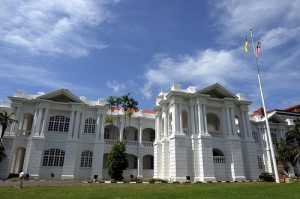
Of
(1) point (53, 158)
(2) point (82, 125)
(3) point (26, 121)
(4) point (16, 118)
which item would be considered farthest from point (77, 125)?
(3) point (26, 121)

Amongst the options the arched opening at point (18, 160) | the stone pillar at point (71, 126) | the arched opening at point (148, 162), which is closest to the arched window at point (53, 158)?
the stone pillar at point (71, 126)

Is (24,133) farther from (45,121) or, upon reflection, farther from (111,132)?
(111,132)

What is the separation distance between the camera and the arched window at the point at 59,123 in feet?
107

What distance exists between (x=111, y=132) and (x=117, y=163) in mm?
11321

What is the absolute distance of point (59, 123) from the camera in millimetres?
32969

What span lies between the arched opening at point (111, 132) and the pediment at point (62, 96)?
7.96m

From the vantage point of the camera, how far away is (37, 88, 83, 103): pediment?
108ft

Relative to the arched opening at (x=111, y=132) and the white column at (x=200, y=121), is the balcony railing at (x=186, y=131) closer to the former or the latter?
the white column at (x=200, y=121)

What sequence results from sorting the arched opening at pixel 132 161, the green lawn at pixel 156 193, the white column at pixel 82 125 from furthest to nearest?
the arched opening at pixel 132 161 → the white column at pixel 82 125 → the green lawn at pixel 156 193

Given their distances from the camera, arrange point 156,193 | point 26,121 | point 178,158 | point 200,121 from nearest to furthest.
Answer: point 156,193
point 178,158
point 200,121
point 26,121

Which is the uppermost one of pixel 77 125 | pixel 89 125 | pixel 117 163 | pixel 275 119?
pixel 275 119

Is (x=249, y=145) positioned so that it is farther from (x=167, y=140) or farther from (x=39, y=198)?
(x=39, y=198)

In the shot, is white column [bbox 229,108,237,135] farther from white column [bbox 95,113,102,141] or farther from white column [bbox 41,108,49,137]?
white column [bbox 41,108,49,137]

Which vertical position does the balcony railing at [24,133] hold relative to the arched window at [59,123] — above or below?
below
